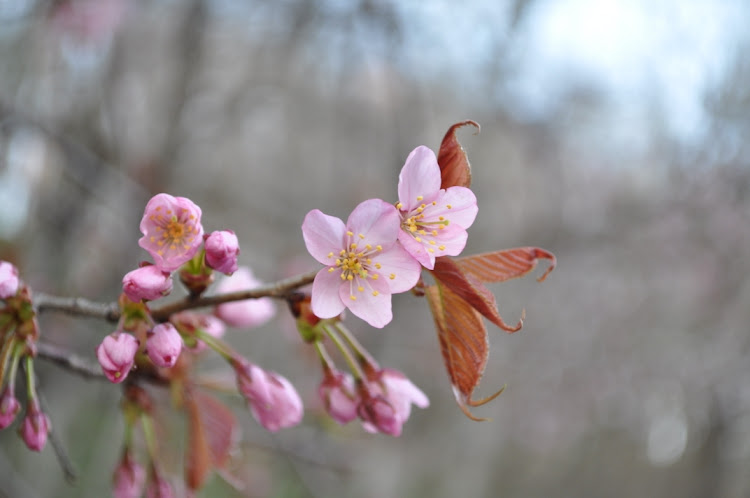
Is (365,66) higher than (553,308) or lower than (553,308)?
higher

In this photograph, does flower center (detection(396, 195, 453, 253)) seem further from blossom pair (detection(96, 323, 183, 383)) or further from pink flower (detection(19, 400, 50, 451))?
pink flower (detection(19, 400, 50, 451))

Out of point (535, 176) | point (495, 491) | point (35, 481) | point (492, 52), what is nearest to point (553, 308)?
point (535, 176)

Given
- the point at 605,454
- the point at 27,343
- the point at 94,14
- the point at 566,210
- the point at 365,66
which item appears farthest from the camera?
the point at 605,454

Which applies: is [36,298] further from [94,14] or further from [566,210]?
[566,210]

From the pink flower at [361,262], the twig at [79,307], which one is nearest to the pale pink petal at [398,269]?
the pink flower at [361,262]

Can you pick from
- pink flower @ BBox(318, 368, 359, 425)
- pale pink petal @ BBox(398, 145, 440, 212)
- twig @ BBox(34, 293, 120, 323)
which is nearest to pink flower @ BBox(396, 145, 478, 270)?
pale pink petal @ BBox(398, 145, 440, 212)

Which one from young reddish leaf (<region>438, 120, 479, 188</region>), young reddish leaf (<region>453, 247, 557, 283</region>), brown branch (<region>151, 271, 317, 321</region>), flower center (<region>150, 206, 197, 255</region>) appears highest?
young reddish leaf (<region>438, 120, 479, 188</region>)
